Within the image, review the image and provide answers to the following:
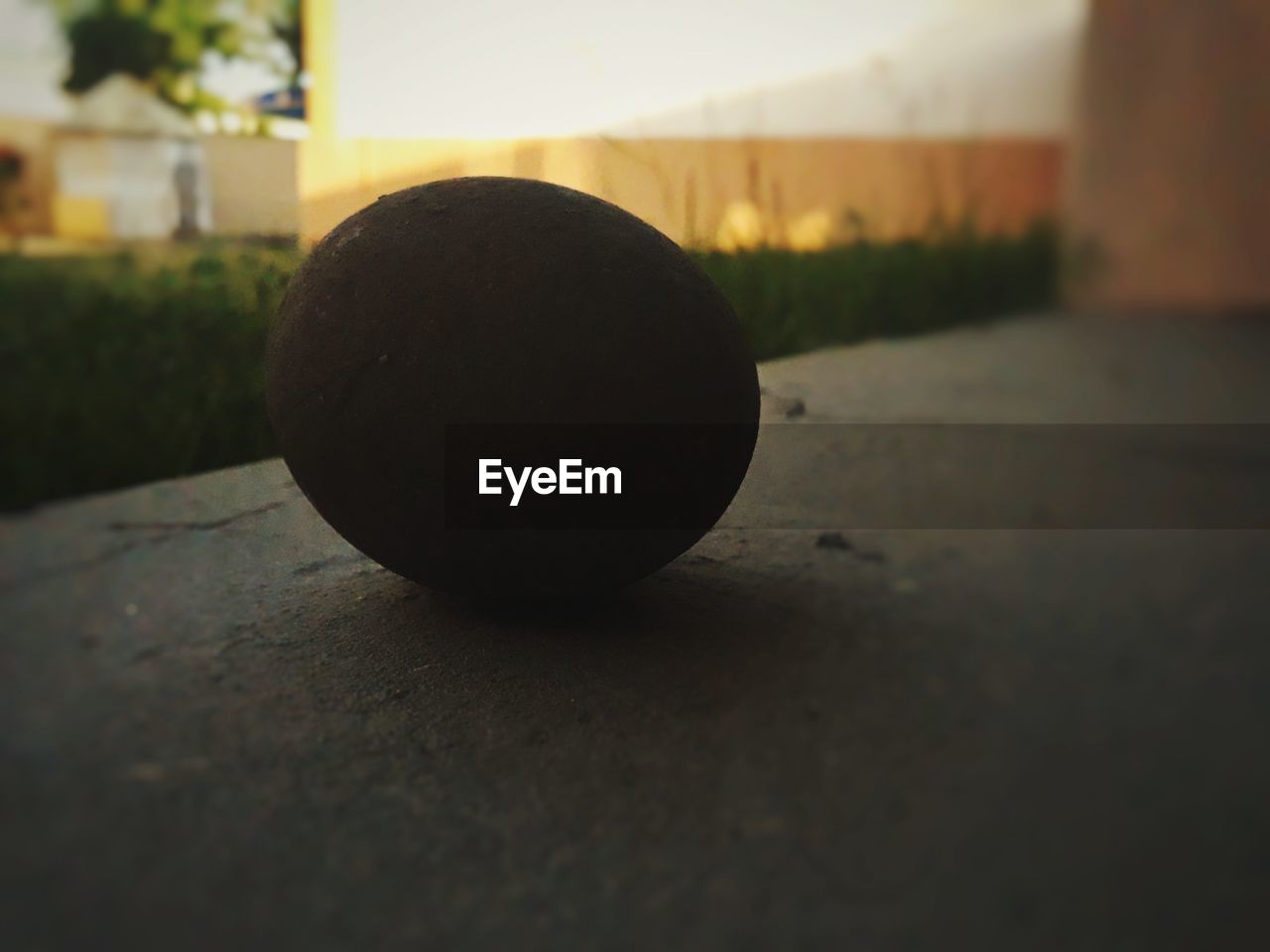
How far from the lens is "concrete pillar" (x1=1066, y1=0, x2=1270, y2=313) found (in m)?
9.14

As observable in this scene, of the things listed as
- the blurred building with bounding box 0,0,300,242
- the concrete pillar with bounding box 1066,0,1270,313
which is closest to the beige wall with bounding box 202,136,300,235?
the blurred building with bounding box 0,0,300,242

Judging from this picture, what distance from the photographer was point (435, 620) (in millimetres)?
2783

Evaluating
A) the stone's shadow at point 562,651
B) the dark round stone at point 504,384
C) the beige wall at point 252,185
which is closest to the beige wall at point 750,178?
the beige wall at point 252,185

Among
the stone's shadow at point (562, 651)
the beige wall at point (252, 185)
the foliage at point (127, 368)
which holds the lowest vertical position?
the stone's shadow at point (562, 651)

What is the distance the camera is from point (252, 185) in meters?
5.83

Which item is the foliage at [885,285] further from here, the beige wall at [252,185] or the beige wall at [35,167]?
the beige wall at [35,167]

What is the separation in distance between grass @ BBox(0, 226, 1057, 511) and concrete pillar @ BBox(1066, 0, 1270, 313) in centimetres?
438

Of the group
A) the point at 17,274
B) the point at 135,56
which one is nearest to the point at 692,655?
the point at 17,274

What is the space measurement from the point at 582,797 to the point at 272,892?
0.57 m

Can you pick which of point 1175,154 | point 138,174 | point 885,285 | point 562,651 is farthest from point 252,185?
point 1175,154

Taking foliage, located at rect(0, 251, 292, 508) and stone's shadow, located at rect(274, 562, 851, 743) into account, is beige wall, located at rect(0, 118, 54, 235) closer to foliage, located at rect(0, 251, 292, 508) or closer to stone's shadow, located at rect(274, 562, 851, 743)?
foliage, located at rect(0, 251, 292, 508)

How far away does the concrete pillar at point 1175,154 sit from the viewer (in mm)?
9141
